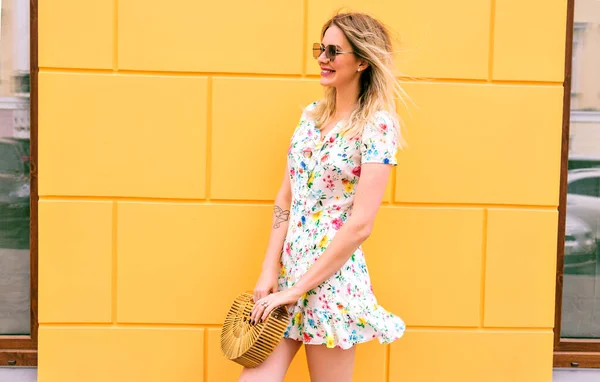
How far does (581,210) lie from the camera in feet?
12.5

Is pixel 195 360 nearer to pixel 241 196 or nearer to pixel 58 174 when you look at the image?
pixel 241 196

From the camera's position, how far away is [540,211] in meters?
3.47

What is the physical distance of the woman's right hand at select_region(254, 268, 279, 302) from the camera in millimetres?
2752

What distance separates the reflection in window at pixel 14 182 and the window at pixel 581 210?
2746 mm

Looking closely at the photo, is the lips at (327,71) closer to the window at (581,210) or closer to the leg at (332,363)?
the leg at (332,363)

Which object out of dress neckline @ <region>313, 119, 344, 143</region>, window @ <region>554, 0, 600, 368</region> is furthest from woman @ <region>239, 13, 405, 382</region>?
window @ <region>554, 0, 600, 368</region>

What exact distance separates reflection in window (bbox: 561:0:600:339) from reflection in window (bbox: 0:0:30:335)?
9.26ft

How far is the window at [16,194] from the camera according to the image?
3.62 metres

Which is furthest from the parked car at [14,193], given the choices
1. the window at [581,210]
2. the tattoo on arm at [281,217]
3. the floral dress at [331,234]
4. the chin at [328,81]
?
the window at [581,210]

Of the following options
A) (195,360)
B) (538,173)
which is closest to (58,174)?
(195,360)

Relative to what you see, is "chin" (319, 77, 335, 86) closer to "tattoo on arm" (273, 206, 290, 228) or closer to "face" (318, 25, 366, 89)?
"face" (318, 25, 366, 89)

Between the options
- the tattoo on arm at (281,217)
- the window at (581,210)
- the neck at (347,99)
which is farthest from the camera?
the window at (581,210)

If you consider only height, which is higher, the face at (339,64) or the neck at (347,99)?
the face at (339,64)

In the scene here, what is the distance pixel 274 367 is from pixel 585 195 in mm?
2067
